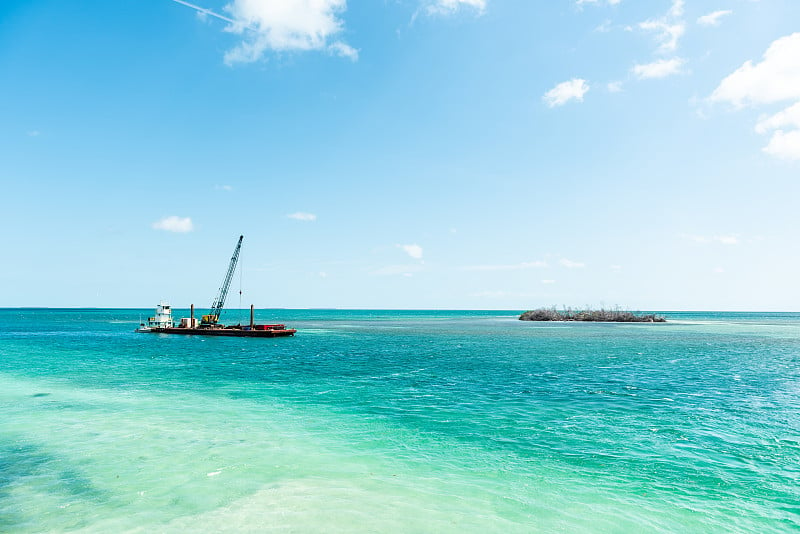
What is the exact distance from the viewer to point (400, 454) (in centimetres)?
1595

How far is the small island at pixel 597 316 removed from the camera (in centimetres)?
15225

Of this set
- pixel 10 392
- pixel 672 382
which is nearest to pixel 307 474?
pixel 10 392

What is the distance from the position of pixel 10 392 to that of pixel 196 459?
20.5 metres

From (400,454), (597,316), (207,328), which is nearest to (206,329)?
(207,328)

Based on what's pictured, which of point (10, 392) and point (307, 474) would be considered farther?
point (10, 392)

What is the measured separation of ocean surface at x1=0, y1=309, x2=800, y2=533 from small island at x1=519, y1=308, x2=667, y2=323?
132516 millimetres

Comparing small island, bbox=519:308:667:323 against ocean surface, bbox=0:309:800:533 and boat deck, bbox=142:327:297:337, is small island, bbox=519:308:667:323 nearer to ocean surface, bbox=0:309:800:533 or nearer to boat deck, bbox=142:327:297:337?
boat deck, bbox=142:327:297:337

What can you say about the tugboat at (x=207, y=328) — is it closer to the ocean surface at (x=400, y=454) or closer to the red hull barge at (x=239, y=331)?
the red hull barge at (x=239, y=331)

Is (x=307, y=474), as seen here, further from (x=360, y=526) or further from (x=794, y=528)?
(x=794, y=528)

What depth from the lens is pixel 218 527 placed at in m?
10.5

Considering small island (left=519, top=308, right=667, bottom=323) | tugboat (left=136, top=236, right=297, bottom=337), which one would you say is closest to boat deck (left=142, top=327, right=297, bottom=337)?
tugboat (left=136, top=236, right=297, bottom=337)

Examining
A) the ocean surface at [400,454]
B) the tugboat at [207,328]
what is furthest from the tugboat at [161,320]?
the ocean surface at [400,454]

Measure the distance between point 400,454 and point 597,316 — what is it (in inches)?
6253

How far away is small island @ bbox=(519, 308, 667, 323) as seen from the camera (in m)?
152
